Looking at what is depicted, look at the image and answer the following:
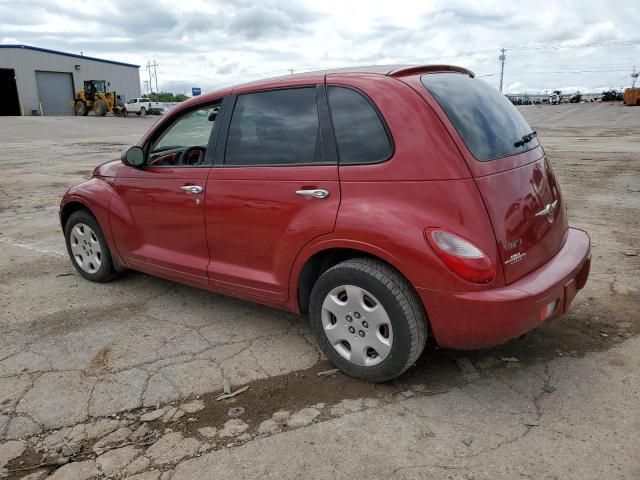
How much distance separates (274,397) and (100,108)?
4425 centimetres

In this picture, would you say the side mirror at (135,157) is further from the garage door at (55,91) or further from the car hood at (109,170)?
the garage door at (55,91)

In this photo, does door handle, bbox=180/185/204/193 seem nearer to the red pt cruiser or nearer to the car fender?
the red pt cruiser

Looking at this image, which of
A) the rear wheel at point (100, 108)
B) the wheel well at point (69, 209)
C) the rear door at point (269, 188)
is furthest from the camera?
the rear wheel at point (100, 108)

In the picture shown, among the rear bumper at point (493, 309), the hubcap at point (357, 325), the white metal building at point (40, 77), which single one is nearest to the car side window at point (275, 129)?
the hubcap at point (357, 325)

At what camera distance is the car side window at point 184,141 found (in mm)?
3855

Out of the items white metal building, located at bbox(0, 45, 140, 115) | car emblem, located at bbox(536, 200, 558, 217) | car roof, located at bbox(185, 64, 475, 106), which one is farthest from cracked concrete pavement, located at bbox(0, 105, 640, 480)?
white metal building, located at bbox(0, 45, 140, 115)

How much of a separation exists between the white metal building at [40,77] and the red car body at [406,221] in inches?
2060

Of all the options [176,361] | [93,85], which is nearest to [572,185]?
[176,361]

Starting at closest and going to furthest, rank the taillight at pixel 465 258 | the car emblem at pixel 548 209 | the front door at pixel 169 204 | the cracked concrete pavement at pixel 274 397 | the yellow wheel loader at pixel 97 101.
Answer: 1. the cracked concrete pavement at pixel 274 397
2. the taillight at pixel 465 258
3. the car emblem at pixel 548 209
4. the front door at pixel 169 204
5. the yellow wheel loader at pixel 97 101

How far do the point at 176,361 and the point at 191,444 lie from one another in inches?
34.7

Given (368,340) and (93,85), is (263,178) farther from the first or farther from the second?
(93,85)

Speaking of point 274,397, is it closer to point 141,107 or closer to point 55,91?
point 141,107

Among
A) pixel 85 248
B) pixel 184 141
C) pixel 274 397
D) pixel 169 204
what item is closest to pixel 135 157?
pixel 184 141

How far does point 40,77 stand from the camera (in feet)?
164
